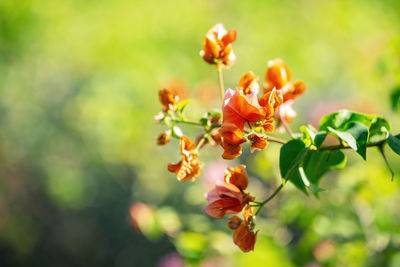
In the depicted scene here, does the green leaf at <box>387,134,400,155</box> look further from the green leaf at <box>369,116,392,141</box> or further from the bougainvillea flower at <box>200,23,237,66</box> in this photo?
the bougainvillea flower at <box>200,23,237,66</box>

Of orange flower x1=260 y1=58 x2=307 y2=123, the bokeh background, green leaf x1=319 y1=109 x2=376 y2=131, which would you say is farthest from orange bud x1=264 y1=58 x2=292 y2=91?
the bokeh background

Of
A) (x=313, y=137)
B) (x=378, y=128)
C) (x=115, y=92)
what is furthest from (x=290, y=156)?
(x=115, y=92)

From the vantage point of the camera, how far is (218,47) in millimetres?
561

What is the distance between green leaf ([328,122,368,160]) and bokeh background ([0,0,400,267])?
1451mm

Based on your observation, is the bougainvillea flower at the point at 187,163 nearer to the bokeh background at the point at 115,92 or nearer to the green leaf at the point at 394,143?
the green leaf at the point at 394,143

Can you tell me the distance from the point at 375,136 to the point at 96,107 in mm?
1913

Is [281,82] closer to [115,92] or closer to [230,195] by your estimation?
[230,195]

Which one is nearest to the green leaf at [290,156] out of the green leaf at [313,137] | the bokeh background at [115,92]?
the green leaf at [313,137]

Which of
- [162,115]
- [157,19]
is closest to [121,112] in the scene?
[157,19]

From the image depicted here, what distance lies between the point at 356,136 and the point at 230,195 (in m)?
0.17

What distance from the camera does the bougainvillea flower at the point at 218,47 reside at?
1.83 feet

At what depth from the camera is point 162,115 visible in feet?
1.80

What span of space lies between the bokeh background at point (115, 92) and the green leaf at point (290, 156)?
1448 mm

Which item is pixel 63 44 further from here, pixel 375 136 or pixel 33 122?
pixel 375 136
